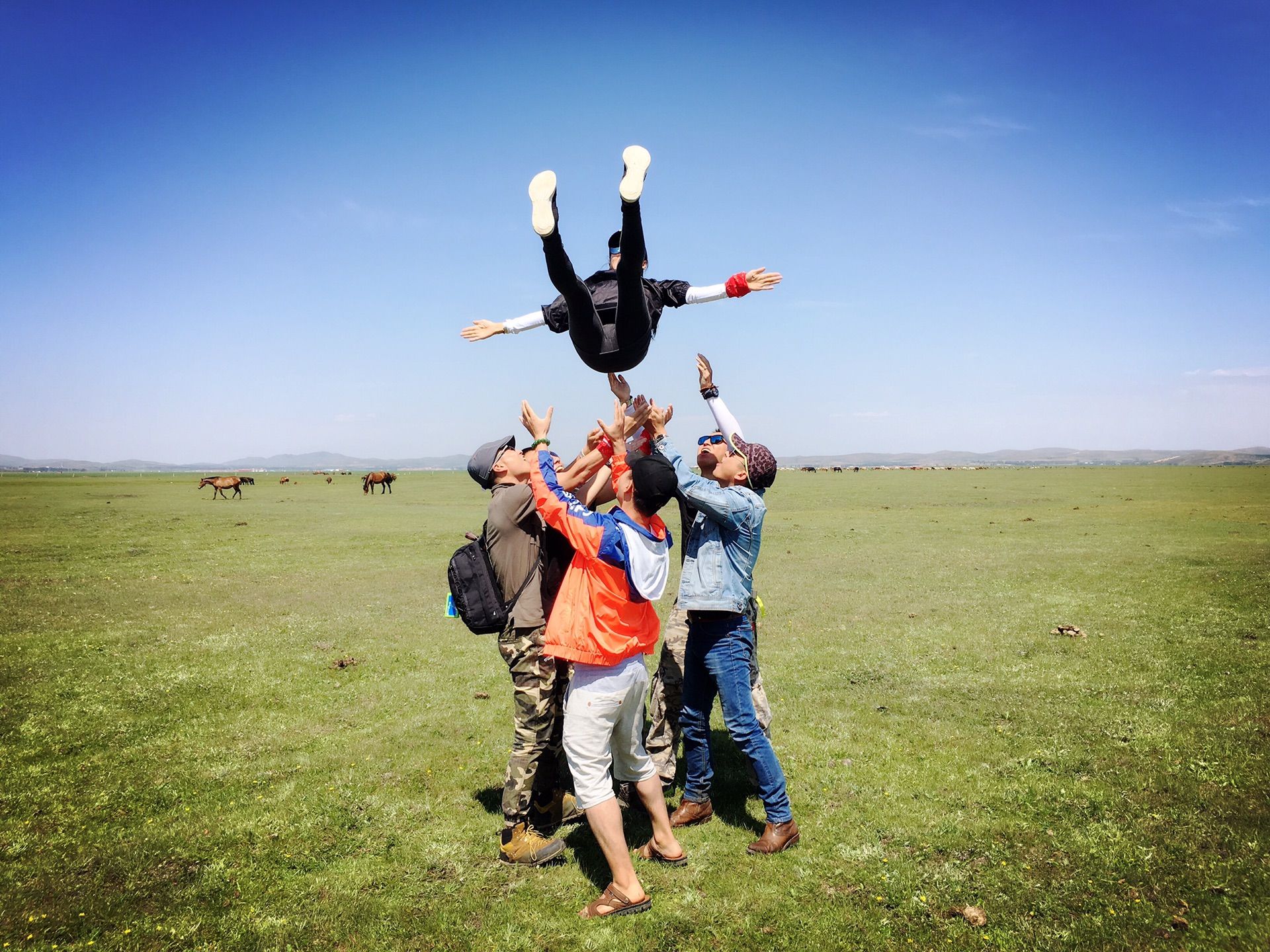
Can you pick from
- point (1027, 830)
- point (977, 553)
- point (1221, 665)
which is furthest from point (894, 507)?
point (1027, 830)

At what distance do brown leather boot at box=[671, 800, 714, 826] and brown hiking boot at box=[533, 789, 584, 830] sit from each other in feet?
2.60

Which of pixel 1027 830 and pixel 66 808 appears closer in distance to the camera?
pixel 1027 830

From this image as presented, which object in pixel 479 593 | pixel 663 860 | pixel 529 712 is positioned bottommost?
pixel 663 860

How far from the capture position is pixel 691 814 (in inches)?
212

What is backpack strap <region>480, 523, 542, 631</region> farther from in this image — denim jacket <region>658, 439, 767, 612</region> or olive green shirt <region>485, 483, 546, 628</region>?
denim jacket <region>658, 439, 767, 612</region>

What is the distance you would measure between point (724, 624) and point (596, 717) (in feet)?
4.15

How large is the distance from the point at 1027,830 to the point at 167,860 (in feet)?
20.9

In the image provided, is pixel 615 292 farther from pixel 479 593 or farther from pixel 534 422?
pixel 479 593

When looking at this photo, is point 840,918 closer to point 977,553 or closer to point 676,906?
point 676,906

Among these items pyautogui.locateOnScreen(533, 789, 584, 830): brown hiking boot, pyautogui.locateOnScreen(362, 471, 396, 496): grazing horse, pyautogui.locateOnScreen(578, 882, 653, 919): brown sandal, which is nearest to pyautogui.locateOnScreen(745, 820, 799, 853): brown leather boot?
pyautogui.locateOnScreen(578, 882, 653, 919): brown sandal

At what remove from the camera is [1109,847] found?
15.9ft

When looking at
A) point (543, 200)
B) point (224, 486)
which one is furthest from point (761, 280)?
point (224, 486)

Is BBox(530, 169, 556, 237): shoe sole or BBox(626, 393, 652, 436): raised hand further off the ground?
BBox(530, 169, 556, 237): shoe sole

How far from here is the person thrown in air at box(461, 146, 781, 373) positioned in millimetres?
4164
